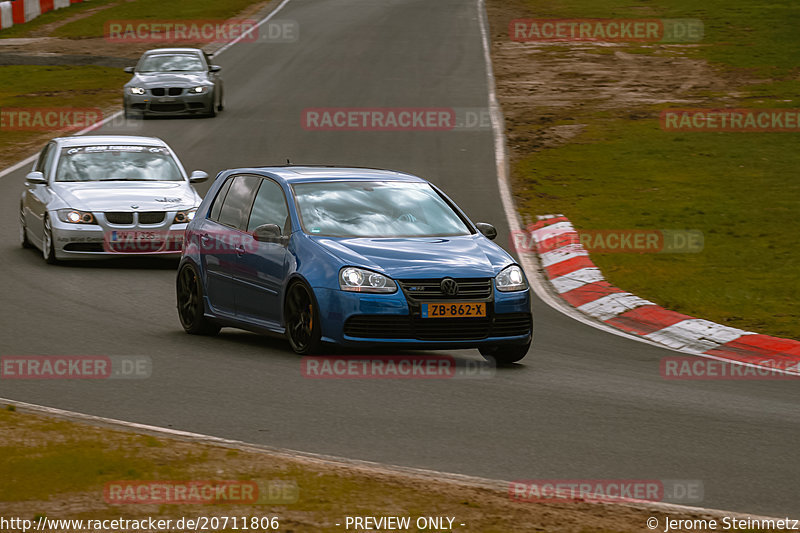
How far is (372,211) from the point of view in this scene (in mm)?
11070

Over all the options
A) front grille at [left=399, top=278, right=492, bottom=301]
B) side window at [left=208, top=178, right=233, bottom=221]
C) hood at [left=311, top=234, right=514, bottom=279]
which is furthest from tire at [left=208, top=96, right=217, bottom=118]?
front grille at [left=399, top=278, right=492, bottom=301]

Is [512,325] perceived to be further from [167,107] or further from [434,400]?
[167,107]

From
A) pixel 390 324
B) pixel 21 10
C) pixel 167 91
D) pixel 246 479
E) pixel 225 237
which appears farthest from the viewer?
pixel 21 10

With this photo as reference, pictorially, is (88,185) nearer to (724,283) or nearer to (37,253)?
(37,253)

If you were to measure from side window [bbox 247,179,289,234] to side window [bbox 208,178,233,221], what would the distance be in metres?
0.53

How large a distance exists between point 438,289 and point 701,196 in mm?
11139

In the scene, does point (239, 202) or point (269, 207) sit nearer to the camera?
point (269, 207)

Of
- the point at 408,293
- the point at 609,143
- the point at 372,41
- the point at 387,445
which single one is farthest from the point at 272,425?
the point at 372,41

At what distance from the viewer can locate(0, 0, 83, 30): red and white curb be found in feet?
168

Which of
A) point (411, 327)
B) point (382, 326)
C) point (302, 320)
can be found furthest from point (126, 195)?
point (411, 327)

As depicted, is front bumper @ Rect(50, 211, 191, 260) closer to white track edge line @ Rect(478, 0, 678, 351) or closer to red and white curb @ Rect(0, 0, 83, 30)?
white track edge line @ Rect(478, 0, 678, 351)

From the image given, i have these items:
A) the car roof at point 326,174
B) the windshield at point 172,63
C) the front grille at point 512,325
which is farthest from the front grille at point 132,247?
the windshield at point 172,63

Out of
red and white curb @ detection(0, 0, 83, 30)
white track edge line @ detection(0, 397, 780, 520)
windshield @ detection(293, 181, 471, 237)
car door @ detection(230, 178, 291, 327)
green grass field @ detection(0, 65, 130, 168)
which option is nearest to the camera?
white track edge line @ detection(0, 397, 780, 520)

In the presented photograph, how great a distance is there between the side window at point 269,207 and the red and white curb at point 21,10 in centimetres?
4268
